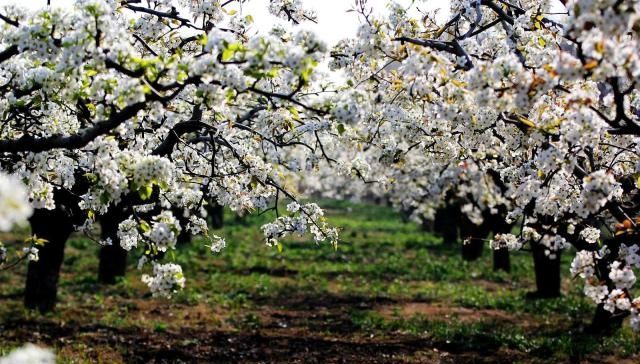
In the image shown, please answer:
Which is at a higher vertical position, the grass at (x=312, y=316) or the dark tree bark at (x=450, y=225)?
the dark tree bark at (x=450, y=225)

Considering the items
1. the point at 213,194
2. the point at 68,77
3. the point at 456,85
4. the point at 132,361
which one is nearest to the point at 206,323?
the point at 132,361

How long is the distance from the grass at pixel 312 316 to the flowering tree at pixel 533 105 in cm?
358

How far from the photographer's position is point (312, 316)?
603 inches

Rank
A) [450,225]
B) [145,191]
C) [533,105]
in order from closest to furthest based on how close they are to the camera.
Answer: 1. [145,191]
2. [533,105]
3. [450,225]

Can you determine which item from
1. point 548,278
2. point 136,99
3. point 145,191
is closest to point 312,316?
point 548,278

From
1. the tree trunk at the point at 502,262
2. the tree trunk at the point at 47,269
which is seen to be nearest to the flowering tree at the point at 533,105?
the tree trunk at the point at 47,269

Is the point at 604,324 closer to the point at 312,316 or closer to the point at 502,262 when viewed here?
the point at 312,316

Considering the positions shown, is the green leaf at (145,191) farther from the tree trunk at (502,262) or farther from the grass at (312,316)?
the tree trunk at (502,262)

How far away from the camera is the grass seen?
11609 millimetres

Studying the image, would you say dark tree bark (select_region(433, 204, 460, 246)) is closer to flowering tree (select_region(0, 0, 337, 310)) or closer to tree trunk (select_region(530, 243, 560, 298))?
tree trunk (select_region(530, 243, 560, 298))

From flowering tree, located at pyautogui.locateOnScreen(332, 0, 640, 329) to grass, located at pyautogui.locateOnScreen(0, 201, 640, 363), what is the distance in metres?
3.58

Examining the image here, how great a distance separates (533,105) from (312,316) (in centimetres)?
1046

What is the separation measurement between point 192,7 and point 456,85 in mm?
5093

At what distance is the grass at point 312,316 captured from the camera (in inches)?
457
